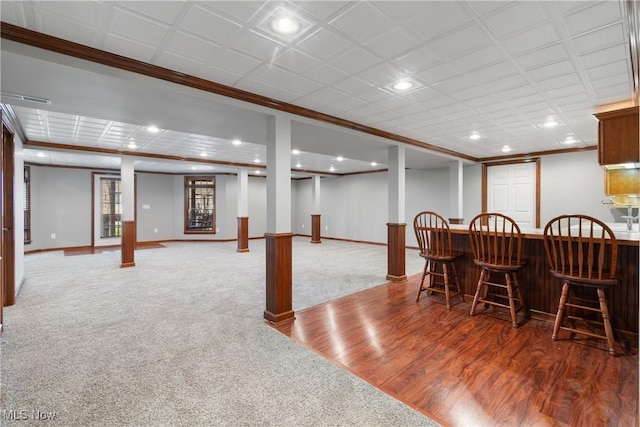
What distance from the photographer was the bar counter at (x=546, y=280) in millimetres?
2564

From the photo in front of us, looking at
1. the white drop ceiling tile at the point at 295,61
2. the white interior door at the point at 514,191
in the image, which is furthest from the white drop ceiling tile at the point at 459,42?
the white interior door at the point at 514,191

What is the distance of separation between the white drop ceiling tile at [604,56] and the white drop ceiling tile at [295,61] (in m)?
2.02

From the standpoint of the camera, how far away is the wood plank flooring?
1714 millimetres

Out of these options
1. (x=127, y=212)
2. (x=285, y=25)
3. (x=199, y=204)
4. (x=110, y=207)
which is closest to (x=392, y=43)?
(x=285, y=25)

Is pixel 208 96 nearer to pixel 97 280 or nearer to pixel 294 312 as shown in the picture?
pixel 294 312

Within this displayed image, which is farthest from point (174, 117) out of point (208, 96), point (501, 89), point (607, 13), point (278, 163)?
point (607, 13)

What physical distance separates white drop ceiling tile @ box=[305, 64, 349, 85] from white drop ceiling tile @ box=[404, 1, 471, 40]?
0.70 meters

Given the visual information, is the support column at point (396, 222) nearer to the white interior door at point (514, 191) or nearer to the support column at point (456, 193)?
the support column at point (456, 193)

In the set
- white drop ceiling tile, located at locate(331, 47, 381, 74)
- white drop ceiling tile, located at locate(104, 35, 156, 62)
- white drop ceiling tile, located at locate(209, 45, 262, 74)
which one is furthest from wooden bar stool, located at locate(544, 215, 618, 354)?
white drop ceiling tile, located at locate(104, 35, 156, 62)

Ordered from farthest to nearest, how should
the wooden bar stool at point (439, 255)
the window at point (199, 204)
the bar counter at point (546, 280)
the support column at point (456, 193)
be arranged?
the window at point (199, 204) < the support column at point (456, 193) < the wooden bar stool at point (439, 255) < the bar counter at point (546, 280)

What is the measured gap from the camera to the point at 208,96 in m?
2.71

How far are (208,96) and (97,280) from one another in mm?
3919

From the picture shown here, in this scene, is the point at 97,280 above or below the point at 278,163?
below

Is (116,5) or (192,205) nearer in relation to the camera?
(116,5)
